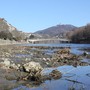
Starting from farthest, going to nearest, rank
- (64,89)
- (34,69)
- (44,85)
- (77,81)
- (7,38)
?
(7,38), (34,69), (77,81), (44,85), (64,89)

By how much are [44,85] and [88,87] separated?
10.2 feet

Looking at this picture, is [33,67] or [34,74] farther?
[33,67]

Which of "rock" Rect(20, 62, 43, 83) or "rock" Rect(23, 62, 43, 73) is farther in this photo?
"rock" Rect(23, 62, 43, 73)

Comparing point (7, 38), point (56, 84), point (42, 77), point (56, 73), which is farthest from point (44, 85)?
point (7, 38)

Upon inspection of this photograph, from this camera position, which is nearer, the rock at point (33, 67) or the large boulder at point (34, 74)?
the large boulder at point (34, 74)

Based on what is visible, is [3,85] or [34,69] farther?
[34,69]

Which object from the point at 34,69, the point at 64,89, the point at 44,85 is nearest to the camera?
the point at 64,89

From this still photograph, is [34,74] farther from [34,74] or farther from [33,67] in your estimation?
[33,67]

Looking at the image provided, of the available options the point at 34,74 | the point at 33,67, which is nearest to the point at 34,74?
the point at 34,74

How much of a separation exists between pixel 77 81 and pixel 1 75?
6437mm

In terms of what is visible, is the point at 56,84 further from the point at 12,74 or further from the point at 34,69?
the point at 12,74

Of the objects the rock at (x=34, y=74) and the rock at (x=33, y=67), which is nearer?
the rock at (x=34, y=74)

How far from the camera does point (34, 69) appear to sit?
24188mm

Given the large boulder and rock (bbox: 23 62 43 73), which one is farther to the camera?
rock (bbox: 23 62 43 73)
